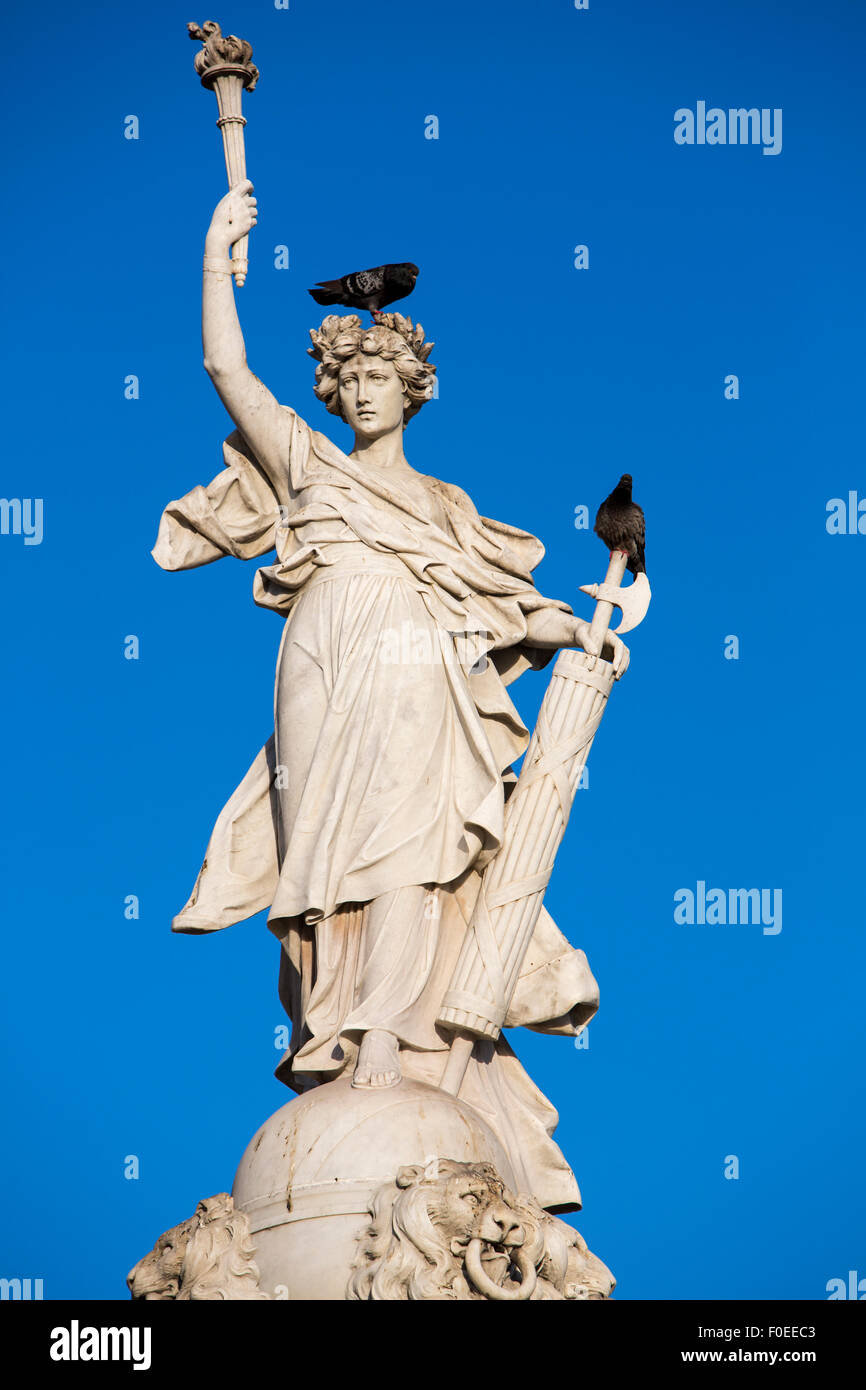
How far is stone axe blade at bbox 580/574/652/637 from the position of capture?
17.1 meters

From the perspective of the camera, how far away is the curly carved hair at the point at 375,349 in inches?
682

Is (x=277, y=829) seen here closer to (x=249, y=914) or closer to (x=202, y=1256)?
(x=249, y=914)

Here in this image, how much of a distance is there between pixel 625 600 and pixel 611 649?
37 cm

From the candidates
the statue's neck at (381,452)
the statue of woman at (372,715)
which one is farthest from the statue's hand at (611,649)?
the statue's neck at (381,452)

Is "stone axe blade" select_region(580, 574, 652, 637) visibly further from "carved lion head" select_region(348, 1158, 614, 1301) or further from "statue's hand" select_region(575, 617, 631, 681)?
"carved lion head" select_region(348, 1158, 614, 1301)

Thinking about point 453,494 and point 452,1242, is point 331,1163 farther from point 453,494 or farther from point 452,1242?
point 453,494

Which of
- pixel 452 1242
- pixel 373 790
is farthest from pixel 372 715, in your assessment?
pixel 452 1242

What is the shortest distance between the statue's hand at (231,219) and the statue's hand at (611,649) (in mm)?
3548

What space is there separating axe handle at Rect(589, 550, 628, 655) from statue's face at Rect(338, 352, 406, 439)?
1.85m

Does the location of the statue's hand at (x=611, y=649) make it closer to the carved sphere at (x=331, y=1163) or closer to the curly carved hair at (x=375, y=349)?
the curly carved hair at (x=375, y=349)

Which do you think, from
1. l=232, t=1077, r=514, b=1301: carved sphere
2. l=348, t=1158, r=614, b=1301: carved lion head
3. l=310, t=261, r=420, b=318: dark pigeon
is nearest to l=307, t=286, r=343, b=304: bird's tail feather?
l=310, t=261, r=420, b=318: dark pigeon

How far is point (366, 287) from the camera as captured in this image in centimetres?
1759
